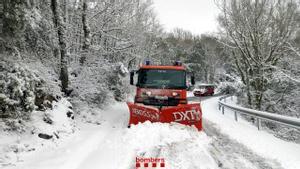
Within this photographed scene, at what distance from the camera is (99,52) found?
1563cm

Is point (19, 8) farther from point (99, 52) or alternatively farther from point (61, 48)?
point (99, 52)

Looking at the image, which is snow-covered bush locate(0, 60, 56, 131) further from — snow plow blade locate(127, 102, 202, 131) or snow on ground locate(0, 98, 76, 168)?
snow plow blade locate(127, 102, 202, 131)

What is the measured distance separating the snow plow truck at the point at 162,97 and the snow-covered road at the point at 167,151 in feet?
1.54

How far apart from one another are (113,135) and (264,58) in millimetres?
12552

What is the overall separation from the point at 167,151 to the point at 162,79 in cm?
508

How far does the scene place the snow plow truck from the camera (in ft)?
32.4

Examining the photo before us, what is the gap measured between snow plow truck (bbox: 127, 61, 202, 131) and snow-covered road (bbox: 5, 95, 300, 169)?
469 millimetres

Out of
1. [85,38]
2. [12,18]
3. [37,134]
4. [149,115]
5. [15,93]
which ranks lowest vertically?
[37,134]

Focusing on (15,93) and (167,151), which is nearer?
(15,93)

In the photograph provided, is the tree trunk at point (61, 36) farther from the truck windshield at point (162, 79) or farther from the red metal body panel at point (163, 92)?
the red metal body panel at point (163, 92)

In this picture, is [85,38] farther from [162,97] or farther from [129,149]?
[129,149]

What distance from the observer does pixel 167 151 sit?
6805mm

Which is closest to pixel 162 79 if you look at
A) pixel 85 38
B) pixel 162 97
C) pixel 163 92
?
pixel 163 92

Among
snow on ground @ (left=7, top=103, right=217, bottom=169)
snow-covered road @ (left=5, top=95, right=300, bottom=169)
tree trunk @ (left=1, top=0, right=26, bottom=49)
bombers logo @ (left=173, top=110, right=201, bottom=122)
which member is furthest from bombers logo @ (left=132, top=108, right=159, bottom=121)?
tree trunk @ (left=1, top=0, right=26, bottom=49)
